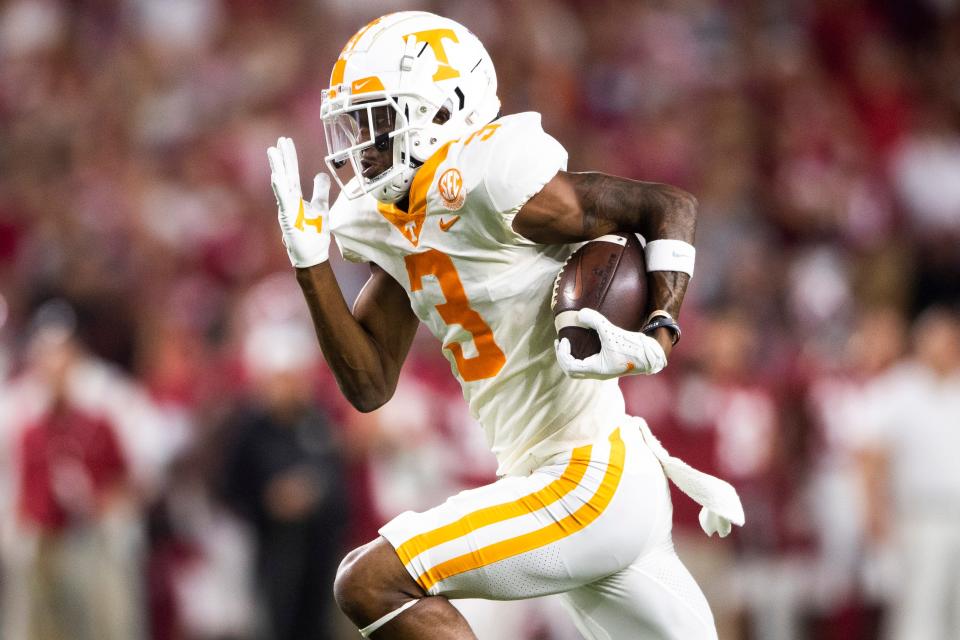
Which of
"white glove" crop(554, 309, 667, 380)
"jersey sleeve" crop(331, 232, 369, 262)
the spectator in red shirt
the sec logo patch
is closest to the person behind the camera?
"white glove" crop(554, 309, 667, 380)

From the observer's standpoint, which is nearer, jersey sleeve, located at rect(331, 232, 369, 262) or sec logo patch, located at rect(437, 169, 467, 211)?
sec logo patch, located at rect(437, 169, 467, 211)

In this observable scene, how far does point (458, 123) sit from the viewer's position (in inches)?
131

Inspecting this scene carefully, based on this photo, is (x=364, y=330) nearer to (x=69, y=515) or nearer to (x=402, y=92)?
(x=402, y=92)

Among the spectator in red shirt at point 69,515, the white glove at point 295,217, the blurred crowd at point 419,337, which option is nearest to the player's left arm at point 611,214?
the white glove at point 295,217

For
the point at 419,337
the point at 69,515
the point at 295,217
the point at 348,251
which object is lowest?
the point at 69,515

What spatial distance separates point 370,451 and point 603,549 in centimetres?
382

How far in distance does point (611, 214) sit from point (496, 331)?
363 mm

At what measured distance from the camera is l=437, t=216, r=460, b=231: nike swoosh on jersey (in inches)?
125

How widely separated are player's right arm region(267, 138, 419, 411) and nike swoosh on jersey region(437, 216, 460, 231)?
11.3 inches

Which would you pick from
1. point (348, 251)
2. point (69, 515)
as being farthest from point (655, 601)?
point (69, 515)

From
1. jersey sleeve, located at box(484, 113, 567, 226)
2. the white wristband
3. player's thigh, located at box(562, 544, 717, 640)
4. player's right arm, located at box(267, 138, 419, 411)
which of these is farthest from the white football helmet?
player's thigh, located at box(562, 544, 717, 640)

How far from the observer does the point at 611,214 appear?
3.12 m

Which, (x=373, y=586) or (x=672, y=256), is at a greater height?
(x=672, y=256)

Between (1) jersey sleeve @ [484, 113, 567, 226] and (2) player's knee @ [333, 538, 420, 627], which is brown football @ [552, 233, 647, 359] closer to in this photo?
(1) jersey sleeve @ [484, 113, 567, 226]
